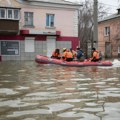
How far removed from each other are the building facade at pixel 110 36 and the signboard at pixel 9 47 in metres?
15.9

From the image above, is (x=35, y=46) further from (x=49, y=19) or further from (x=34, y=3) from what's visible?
(x=34, y=3)

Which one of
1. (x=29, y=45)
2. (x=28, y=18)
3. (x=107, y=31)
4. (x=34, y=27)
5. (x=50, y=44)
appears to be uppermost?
(x=28, y=18)

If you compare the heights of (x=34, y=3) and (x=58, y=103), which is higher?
(x=34, y=3)

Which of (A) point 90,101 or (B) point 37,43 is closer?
(A) point 90,101

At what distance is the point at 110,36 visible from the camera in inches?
1934

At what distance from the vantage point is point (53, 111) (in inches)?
300

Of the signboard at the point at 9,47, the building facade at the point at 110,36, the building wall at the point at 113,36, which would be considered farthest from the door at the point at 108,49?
the signboard at the point at 9,47

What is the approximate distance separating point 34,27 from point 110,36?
16345mm

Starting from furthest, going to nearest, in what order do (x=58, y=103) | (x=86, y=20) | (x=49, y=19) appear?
(x=86, y=20) → (x=49, y=19) → (x=58, y=103)

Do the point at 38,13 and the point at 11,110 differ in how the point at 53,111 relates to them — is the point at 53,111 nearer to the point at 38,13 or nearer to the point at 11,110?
the point at 11,110

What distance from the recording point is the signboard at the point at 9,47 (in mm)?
34875

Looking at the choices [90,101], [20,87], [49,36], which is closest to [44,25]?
[49,36]

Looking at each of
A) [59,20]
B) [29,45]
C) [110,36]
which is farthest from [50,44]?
[110,36]

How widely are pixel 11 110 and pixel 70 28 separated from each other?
30780 mm
